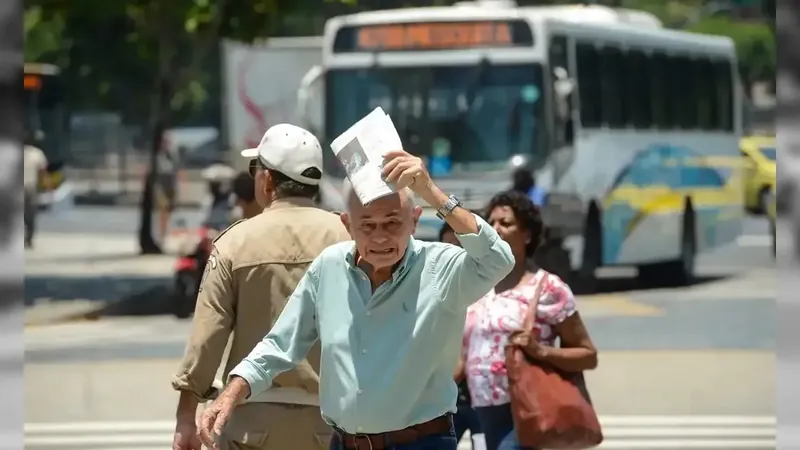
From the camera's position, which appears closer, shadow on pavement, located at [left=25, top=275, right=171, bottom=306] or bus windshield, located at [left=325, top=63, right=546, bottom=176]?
bus windshield, located at [left=325, top=63, right=546, bottom=176]

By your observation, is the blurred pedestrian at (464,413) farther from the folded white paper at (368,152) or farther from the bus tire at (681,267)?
the bus tire at (681,267)

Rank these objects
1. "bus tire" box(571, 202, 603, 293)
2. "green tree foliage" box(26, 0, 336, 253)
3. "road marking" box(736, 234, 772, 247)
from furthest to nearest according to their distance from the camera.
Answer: "road marking" box(736, 234, 772, 247) < "bus tire" box(571, 202, 603, 293) < "green tree foliage" box(26, 0, 336, 253)

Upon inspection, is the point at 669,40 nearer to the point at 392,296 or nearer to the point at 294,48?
the point at 294,48

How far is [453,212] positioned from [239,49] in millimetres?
25582

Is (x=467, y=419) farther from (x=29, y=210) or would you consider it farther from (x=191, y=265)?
(x=29, y=210)

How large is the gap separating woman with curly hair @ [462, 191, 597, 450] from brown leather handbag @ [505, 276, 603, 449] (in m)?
0.04

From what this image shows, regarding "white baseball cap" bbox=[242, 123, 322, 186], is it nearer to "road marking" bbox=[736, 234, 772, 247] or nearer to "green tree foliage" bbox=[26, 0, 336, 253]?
"green tree foliage" bbox=[26, 0, 336, 253]

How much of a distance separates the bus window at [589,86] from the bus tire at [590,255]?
1.05m

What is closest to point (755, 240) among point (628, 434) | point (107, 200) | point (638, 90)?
point (638, 90)

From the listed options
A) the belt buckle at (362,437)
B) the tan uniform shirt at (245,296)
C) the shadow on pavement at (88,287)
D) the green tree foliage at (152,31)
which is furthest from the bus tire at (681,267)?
the belt buckle at (362,437)

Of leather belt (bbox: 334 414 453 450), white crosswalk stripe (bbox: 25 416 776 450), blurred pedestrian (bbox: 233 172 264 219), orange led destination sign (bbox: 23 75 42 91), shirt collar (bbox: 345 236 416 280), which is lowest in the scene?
white crosswalk stripe (bbox: 25 416 776 450)

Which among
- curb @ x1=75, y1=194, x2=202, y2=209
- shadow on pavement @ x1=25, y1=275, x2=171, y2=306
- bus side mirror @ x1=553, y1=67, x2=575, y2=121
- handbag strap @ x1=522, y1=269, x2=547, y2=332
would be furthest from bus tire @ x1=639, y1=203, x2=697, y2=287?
curb @ x1=75, y1=194, x2=202, y2=209

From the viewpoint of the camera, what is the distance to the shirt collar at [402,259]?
4457 mm

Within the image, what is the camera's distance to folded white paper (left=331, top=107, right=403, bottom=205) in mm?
4242
